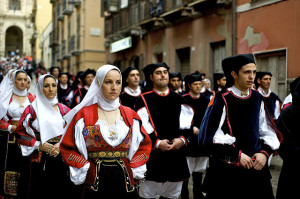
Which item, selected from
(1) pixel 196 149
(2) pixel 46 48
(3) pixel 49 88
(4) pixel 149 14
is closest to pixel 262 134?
(1) pixel 196 149

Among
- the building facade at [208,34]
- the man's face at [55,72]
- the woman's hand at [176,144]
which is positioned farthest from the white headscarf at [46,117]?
the man's face at [55,72]

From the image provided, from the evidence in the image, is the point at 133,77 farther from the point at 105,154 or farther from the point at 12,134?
the point at 105,154

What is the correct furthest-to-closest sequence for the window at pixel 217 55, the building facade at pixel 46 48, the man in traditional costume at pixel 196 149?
the building facade at pixel 46 48 < the window at pixel 217 55 < the man in traditional costume at pixel 196 149

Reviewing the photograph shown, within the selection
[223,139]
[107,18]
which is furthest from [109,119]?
[107,18]

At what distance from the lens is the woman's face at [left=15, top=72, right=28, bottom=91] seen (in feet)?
23.7

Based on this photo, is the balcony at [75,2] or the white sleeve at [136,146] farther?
the balcony at [75,2]

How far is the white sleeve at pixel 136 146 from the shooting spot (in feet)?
14.2

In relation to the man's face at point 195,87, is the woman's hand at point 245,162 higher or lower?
lower

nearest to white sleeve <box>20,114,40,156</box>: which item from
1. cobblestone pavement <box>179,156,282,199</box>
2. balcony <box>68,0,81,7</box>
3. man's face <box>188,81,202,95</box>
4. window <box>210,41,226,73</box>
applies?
cobblestone pavement <box>179,156,282,199</box>

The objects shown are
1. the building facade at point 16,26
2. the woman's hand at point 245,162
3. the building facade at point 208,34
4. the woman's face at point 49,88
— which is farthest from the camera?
the building facade at point 16,26

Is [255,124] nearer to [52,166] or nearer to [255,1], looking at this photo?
[52,166]

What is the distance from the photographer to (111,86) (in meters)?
4.25

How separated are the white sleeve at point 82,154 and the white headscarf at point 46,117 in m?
1.78

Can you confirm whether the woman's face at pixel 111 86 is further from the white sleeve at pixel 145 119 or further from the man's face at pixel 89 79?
the man's face at pixel 89 79
